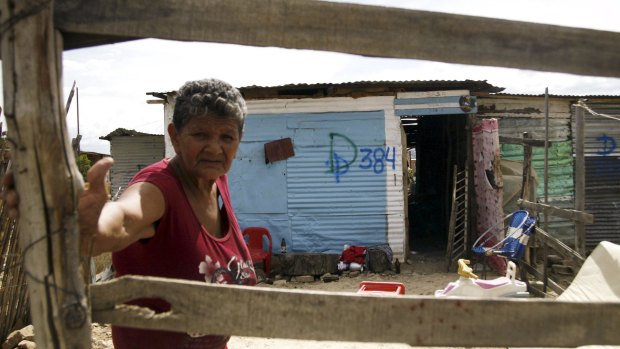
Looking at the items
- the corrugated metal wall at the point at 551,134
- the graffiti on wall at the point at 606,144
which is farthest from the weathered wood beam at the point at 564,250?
the graffiti on wall at the point at 606,144

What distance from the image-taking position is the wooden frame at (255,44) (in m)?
1.04

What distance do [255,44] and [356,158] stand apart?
310 inches

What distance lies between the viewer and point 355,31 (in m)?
1.15

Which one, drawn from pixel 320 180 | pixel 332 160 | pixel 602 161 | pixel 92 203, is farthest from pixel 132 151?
pixel 92 203

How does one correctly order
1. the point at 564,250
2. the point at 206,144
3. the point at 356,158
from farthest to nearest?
the point at 356,158 → the point at 564,250 → the point at 206,144

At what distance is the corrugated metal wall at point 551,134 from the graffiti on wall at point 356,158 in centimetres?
222

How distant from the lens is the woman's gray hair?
5.32 feet

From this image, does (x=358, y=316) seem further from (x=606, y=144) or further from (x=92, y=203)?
(x=606, y=144)

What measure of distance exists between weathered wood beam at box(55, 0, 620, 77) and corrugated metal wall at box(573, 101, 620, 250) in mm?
9637

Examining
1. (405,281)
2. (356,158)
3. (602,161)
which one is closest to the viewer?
(405,281)

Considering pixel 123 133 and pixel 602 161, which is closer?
pixel 602 161

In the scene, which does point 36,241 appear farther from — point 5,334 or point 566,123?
point 566,123

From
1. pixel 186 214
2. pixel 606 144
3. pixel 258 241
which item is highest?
pixel 606 144

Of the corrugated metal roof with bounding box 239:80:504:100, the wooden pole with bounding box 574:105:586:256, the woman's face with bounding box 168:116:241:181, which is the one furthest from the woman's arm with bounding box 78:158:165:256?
the corrugated metal roof with bounding box 239:80:504:100
